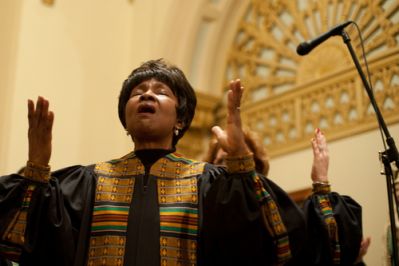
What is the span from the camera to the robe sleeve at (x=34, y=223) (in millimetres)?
1812

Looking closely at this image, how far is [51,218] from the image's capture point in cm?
185

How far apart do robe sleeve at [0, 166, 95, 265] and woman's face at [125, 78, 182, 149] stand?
0.35m

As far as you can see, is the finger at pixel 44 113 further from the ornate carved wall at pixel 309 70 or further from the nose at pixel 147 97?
the ornate carved wall at pixel 309 70

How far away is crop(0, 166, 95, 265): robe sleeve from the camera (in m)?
1.81

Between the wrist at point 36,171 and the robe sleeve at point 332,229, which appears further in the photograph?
the robe sleeve at point 332,229

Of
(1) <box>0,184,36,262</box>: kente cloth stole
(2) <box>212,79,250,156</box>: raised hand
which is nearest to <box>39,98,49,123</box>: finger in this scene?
(1) <box>0,184,36,262</box>: kente cloth stole

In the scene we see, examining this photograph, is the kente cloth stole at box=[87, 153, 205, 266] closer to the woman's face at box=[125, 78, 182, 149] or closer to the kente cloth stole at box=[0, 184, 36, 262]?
the woman's face at box=[125, 78, 182, 149]

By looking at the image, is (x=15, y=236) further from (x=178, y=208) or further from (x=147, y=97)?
(x=147, y=97)

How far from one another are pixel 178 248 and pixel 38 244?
1.41ft

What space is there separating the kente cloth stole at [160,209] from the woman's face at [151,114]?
0.26 feet

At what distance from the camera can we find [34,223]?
186 centimetres

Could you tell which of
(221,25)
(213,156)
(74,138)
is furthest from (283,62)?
(213,156)

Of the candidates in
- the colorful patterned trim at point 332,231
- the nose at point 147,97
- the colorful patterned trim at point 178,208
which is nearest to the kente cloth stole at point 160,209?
the colorful patterned trim at point 178,208

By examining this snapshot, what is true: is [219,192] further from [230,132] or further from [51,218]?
[51,218]
